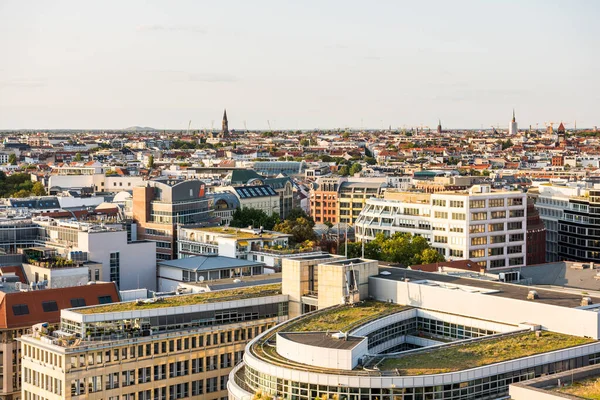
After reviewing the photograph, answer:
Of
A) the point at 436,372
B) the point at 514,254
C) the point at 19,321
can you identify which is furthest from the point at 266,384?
the point at 514,254

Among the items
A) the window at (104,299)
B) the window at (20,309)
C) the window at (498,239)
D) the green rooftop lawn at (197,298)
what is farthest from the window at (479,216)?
the window at (20,309)

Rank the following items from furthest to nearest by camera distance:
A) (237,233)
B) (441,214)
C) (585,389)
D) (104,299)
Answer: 1. (441,214)
2. (237,233)
3. (104,299)
4. (585,389)

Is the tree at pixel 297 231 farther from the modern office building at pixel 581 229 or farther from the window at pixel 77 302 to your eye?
the window at pixel 77 302

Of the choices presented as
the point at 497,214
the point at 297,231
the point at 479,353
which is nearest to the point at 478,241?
the point at 497,214

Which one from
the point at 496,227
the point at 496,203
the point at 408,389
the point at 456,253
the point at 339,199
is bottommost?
the point at 456,253

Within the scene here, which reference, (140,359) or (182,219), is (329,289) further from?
(182,219)

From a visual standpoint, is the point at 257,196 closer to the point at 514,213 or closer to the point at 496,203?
the point at 514,213

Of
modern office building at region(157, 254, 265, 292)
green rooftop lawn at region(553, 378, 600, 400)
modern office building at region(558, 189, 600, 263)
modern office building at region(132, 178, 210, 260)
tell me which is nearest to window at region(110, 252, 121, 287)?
modern office building at region(157, 254, 265, 292)
